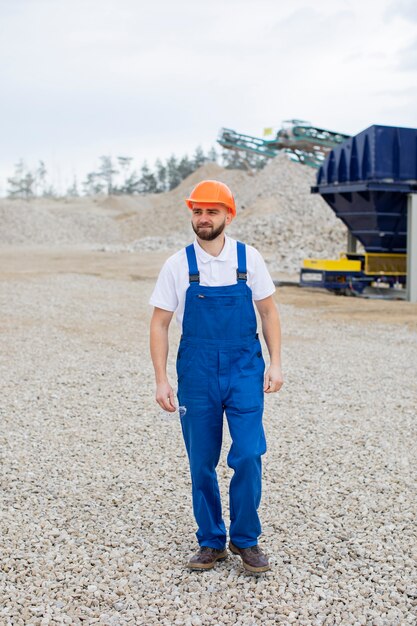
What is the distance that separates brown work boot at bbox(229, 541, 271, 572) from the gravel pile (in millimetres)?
19323

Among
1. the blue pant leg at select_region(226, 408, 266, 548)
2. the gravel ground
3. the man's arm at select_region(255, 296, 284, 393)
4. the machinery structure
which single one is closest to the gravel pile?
the machinery structure

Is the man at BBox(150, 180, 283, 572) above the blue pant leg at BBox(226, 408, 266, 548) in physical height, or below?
above

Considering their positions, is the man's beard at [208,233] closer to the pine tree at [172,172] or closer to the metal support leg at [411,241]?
the metal support leg at [411,241]

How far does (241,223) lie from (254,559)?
1159 inches

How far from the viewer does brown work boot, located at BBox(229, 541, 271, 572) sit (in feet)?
11.5

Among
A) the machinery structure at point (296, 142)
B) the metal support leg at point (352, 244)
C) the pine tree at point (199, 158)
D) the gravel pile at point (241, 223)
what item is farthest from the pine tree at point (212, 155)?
the metal support leg at point (352, 244)

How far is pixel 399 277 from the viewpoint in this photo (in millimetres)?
16375

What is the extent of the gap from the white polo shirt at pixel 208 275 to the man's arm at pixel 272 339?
0.26 ft

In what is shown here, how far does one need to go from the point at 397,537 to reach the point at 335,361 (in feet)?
17.2

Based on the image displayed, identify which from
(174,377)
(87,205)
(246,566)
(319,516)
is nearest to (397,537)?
(319,516)

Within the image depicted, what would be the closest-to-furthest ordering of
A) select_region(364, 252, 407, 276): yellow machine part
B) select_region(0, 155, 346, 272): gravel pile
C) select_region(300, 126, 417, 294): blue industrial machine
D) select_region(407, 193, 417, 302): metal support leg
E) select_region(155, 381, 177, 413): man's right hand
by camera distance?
select_region(155, 381, 177, 413): man's right hand, select_region(407, 193, 417, 302): metal support leg, select_region(300, 126, 417, 294): blue industrial machine, select_region(364, 252, 407, 276): yellow machine part, select_region(0, 155, 346, 272): gravel pile

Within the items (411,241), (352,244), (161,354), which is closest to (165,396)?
(161,354)

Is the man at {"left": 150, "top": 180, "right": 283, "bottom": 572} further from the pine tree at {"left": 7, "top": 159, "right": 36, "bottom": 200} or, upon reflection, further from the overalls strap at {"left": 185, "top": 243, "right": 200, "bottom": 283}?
the pine tree at {"left": 7, "top": 159, "right": 36, "bottom": 200}

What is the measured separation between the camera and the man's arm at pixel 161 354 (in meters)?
3.45
